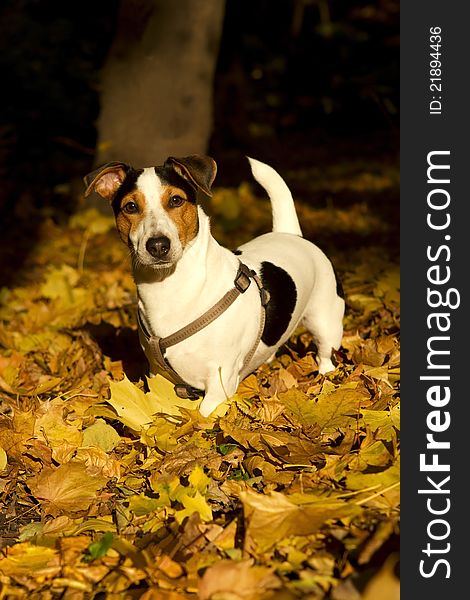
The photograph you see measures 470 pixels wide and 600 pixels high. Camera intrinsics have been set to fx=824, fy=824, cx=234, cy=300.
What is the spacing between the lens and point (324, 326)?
179 inches

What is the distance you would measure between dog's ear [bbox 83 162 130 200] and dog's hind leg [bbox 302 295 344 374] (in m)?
1.26

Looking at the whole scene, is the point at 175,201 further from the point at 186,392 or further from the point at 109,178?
the point at 186,392

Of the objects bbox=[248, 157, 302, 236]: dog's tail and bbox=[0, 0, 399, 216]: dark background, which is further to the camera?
bbox=[0, 0, 399, 216]: dark background

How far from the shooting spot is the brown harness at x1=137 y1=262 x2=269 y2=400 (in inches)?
147

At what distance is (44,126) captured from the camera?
12430mm

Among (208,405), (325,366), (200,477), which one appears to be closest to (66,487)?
(200,477)

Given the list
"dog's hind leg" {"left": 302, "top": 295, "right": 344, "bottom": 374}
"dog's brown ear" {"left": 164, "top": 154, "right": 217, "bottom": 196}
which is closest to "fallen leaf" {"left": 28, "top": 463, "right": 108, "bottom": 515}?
"dog's brown ear" {"left": 164, "top": 154, "right": 217, "bottom": 196}

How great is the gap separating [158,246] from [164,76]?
19.2 ft

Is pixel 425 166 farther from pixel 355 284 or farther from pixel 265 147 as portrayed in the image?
pixel 265 147

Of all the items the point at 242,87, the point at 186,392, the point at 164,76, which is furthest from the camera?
the point at 242,87

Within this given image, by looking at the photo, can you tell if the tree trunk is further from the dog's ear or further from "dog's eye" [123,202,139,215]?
"dog's eye" [123,202,139,215]

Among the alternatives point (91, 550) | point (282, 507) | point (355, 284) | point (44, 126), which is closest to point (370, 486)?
point (282, 507)

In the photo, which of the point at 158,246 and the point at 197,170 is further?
the point at 197,170

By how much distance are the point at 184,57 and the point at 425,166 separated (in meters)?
5.51
